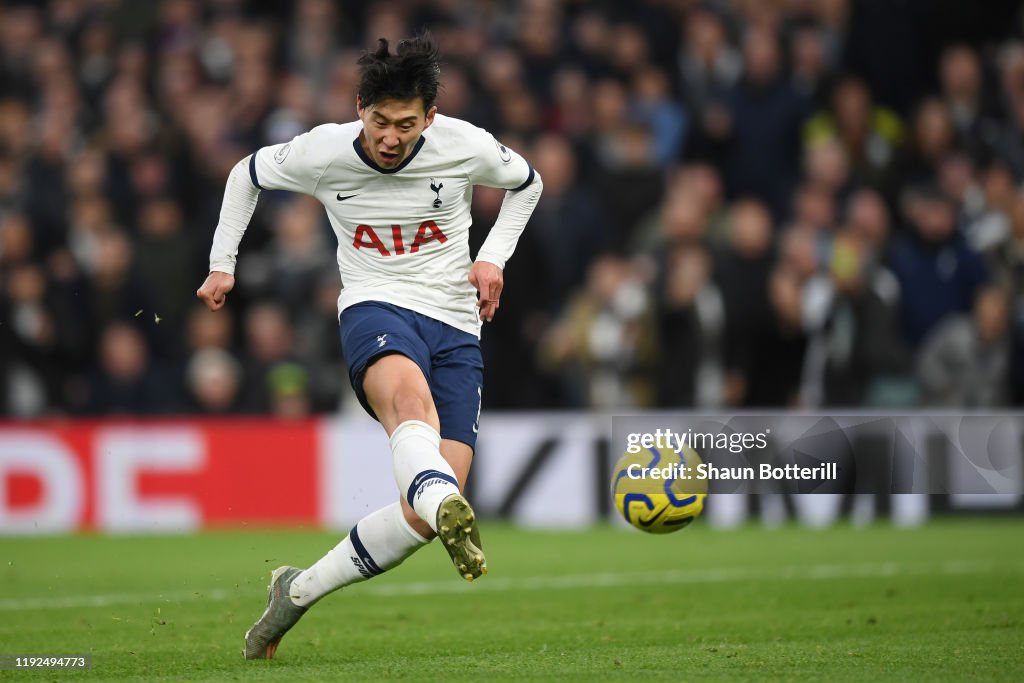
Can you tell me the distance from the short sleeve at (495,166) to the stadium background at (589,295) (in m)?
4.38

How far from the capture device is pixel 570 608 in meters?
8.95

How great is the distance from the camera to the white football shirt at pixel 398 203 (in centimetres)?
700

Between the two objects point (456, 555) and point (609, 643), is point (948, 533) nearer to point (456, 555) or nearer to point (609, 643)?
point (609, 643)

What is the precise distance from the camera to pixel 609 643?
732 cm

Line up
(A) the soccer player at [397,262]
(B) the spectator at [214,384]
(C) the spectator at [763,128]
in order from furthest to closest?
(C) the spectator at [763,128], (B) the spectator at [214,384], (A) the soccer player at [397,262]

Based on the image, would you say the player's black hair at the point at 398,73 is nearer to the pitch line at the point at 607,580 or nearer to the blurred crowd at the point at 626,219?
the pitch line at the point at 607,580

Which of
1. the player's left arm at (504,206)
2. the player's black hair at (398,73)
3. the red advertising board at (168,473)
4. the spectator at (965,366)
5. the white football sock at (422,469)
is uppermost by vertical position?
the player's black hair at (398,73)

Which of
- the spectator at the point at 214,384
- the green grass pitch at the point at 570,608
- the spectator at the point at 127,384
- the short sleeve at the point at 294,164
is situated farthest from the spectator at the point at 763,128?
the short sleeve at the point at 294,164

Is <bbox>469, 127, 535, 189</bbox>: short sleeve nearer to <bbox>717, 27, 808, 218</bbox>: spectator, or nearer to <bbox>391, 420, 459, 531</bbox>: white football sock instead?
<bbox>391, 420, 459, 531</bbox>: white football sock

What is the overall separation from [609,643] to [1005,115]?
30.8ft

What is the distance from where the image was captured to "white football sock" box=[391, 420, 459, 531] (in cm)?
612

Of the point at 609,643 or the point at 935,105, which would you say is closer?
the point at 609,643

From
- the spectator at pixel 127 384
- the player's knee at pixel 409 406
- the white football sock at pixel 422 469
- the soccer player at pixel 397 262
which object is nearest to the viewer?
the white football sock at pixel 422 469

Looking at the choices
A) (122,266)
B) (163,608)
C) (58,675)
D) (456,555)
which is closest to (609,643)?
(456,555)
